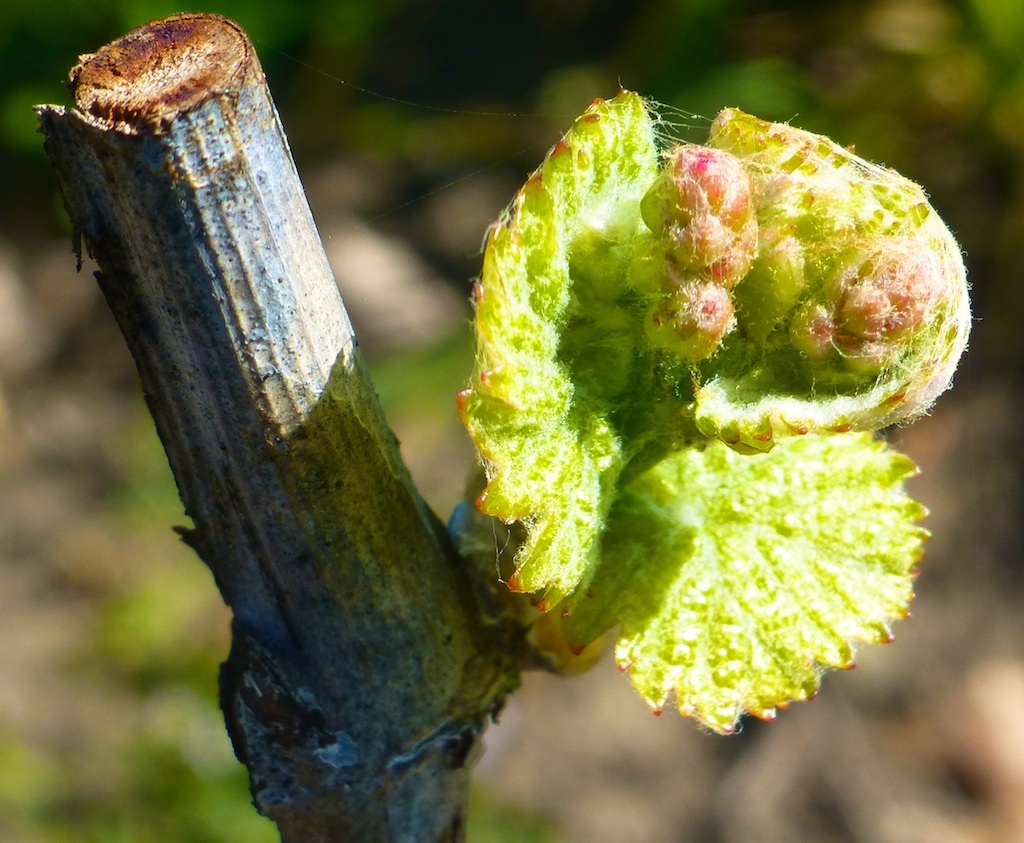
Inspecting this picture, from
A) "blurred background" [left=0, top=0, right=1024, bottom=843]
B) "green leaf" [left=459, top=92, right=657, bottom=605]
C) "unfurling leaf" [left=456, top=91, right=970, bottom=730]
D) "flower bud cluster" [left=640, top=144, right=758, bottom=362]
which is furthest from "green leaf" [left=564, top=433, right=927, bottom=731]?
"blurred background" [left=0, top=0, right=1024, bottom=843]

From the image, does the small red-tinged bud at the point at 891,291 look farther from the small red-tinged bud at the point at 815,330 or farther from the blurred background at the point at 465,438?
the blurred background at the point at 465,438

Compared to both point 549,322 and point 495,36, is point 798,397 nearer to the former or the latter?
point 549,322

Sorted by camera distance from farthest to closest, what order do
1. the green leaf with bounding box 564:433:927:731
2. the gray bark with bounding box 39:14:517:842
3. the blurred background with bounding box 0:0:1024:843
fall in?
1. the blurred background with bounding box 0:0:1024:843
2. the green leaf with bounding box 564:433:927:731
3. the gray bark with bounding box 39:14:517:842

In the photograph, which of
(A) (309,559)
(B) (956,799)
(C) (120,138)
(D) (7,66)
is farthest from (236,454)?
(D) (7,66)

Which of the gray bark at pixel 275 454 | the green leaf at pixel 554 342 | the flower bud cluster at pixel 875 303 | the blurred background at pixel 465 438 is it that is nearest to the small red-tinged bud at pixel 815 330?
the flower bud cluster at pixel 875 303

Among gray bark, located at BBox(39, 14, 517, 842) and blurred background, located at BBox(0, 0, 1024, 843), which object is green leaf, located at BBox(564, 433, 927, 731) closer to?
gray bark, located at BBox(39, 14, 517, 842)
